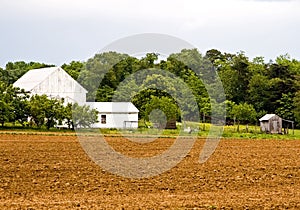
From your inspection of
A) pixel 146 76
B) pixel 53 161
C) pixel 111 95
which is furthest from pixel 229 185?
pixel 111 95

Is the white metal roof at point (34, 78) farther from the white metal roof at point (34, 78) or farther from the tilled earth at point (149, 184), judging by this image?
the tilled earth at point (149, 184)

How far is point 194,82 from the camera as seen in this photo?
167 feet

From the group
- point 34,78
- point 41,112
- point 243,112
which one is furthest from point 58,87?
point 243,112

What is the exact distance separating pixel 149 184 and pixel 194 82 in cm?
3576

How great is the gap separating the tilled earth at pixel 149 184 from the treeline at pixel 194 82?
13270 millimetres

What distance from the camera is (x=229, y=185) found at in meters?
15.6

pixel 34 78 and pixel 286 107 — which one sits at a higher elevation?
pixel 34 78

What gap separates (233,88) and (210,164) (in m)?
54.7

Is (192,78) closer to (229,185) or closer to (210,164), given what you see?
(210,164)

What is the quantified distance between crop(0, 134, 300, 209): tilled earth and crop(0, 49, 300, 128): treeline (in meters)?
13.3

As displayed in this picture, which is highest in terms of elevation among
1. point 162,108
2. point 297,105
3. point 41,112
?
point 297,105

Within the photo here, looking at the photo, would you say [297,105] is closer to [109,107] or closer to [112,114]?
[112,114]

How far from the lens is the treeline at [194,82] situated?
44347mm

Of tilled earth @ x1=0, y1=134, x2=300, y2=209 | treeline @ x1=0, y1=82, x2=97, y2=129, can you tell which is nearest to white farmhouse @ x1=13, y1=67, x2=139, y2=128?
treeline @ x1=0, y1=82, x2=97, y2=129
